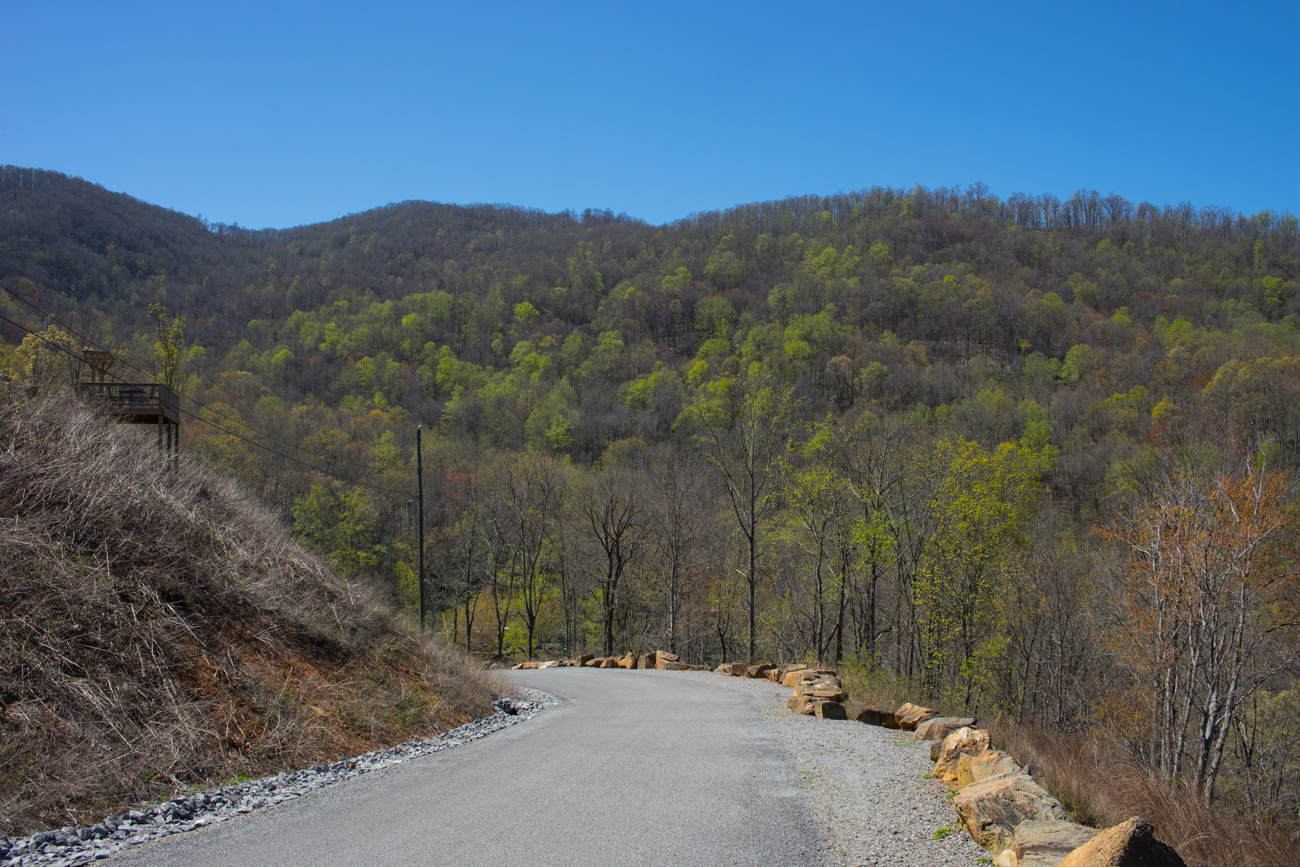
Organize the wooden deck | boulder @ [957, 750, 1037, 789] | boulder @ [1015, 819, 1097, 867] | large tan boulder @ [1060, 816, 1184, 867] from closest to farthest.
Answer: large tan boulder @ [1060, 816, 1184, 867] → boulder @ [1015, 819, 1097, 867] → boulder @ [957, 750, 1037, 789] → the wooden deck

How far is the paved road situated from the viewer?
5074mm

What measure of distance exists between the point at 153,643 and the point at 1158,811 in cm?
960

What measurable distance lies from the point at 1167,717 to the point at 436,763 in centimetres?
Result: 1707

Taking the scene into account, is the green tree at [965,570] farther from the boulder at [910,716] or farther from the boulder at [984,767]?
the boulder at [984,767]

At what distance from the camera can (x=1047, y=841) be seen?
4.48m

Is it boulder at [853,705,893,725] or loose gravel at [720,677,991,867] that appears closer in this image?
loose gravel at [720,677,991,867]

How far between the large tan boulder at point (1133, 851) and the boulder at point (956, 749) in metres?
3.46

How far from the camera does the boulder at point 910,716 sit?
10445 millimetres

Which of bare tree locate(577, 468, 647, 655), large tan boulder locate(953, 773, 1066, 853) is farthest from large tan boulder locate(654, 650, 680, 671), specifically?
large tan boulder locate(953, 773, 1066, 853)

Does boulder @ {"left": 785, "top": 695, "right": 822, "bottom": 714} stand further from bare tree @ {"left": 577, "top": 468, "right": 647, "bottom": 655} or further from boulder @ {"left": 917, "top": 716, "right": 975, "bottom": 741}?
bare tree @ {"left": 577, "top": 468, "right": 647, "bottom": 655}

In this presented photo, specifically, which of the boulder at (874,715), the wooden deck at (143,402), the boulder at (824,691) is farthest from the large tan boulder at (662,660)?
the wooden deck at (143,402)

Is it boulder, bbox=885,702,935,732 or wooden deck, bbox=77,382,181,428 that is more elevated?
wooden deck, bbox=77,382,181,428

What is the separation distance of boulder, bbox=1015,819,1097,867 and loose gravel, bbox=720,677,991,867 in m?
0.45

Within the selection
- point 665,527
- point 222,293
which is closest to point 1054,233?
point 665,527
